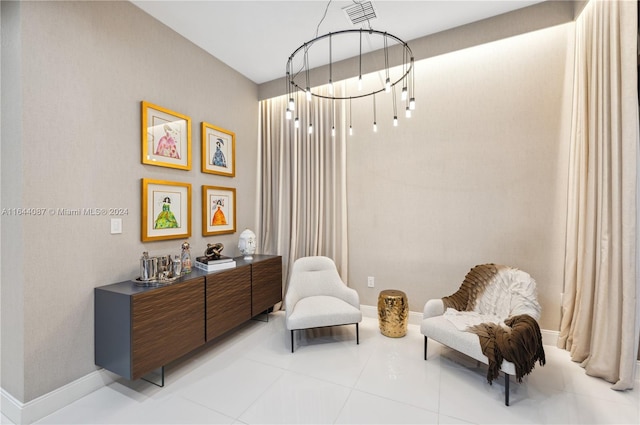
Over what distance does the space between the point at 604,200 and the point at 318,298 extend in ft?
8.38

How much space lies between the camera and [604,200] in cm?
208

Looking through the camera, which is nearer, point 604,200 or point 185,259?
point 604,200

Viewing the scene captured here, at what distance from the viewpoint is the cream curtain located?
1906 mm

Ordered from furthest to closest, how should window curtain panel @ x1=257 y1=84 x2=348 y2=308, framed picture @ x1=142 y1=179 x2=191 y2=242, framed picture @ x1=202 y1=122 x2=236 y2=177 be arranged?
window curtain panel @ x1=257 y1=84 x2=348 y2=308 → framed picture @ x1=202 y1=122 x2=236 y2=177 → framed picture @ x1=142 y1=179 x2=191 y2=242

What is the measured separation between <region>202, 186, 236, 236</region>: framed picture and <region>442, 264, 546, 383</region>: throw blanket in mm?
2519

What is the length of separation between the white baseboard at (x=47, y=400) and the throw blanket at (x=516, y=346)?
2.86 metres

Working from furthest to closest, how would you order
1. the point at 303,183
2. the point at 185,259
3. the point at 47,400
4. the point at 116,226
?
1. the point at 303,183
2. the point at 185,259
3. the point at 116,226
4. the point at 47,400

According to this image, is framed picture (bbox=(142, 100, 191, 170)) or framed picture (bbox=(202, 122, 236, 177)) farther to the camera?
framed picture (bbox=(202, 122, 236, 177))

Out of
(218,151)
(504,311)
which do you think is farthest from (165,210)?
(504,311)

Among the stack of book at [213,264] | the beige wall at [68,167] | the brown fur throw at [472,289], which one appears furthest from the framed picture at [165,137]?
the brown fur throw at [472,289]

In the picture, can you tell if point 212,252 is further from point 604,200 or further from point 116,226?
point 604,200

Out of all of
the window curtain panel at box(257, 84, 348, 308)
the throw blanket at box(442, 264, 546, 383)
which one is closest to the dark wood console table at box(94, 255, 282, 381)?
the window curtain panel at box(257, 84, 348, 308)

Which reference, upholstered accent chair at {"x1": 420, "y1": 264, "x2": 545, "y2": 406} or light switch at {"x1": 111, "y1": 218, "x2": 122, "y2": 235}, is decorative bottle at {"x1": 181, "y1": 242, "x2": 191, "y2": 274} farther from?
upholstered accent chair at {"x1": 420, "y1": 264, "x2": 545, "y2": 406}

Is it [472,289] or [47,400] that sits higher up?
[472,289]
